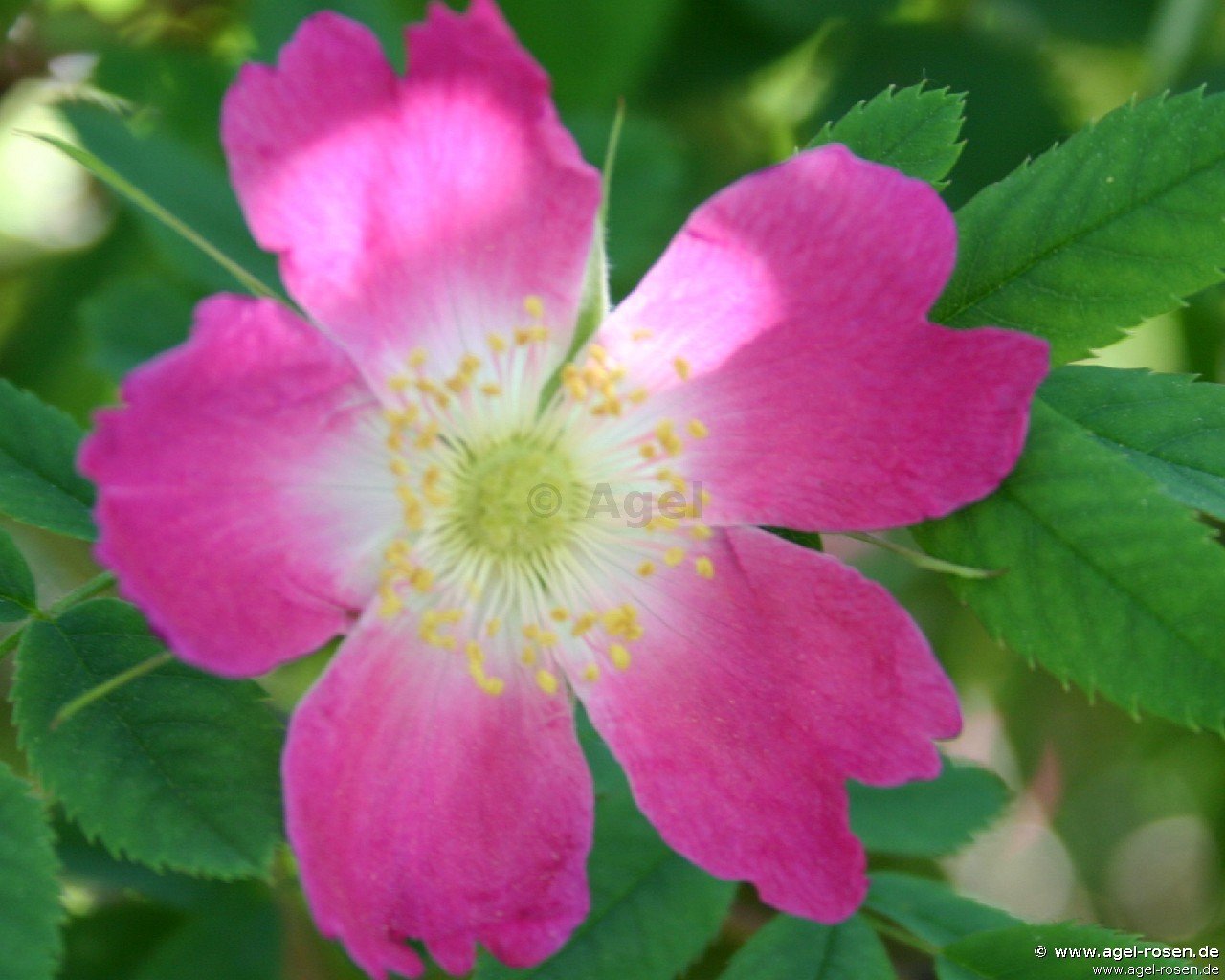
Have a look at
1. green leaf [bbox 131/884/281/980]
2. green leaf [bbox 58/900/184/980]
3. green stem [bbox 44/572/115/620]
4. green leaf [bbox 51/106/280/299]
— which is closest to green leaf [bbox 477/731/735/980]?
green stem [bbox 44/572/115/620]

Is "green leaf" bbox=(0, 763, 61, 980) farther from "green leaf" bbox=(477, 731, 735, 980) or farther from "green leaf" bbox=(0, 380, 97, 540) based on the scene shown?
"green leaf" bbox=(477, 731, 735, 980)

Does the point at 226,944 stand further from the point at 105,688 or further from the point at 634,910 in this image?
the point at 105,688

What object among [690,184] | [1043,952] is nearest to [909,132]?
[1043,952]

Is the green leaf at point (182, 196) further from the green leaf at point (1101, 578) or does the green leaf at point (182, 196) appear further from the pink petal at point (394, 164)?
the green leaf at point (1101, 578)

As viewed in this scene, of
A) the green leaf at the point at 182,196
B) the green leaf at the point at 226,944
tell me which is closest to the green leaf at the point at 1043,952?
the green leaf at the point at 226,944

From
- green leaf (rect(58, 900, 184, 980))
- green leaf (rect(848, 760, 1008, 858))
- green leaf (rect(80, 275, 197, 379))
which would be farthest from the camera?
green leaf (rect(80, 275, 197, 379))

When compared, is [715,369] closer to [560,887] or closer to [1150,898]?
[560,887]
